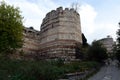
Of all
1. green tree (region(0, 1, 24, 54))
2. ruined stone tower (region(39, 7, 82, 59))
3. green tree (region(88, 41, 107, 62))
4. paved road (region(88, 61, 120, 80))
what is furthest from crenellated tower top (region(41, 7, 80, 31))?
paved road (region(88, 61, 120, 80))

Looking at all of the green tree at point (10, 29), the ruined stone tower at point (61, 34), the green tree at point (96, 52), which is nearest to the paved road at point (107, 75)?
the ruined stone tower at point (61, 34)

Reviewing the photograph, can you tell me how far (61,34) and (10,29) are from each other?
751 centimetres

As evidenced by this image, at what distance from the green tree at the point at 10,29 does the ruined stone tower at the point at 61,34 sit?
211 inches

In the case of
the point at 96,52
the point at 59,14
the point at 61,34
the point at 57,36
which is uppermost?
the point at 59,14

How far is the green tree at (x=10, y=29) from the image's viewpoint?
28.3 m

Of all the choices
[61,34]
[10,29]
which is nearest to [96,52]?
[61,34]

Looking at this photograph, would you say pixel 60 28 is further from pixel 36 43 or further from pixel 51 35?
pixel 36 43

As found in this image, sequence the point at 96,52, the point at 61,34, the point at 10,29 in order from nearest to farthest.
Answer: the point at 10,29, the point at 61,34, the point at 96,52

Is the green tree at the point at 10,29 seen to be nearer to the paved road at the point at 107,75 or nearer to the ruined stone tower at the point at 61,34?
the ruined stone tower at the point at 61,34

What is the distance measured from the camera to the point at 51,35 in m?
35.4

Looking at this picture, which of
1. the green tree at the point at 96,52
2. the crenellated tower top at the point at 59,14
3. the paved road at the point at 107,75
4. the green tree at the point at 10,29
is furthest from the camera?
the green tree at the point at 96,52

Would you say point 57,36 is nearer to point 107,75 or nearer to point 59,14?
point 59,14

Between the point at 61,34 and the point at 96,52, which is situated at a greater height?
the point at 61,34

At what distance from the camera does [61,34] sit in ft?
112
